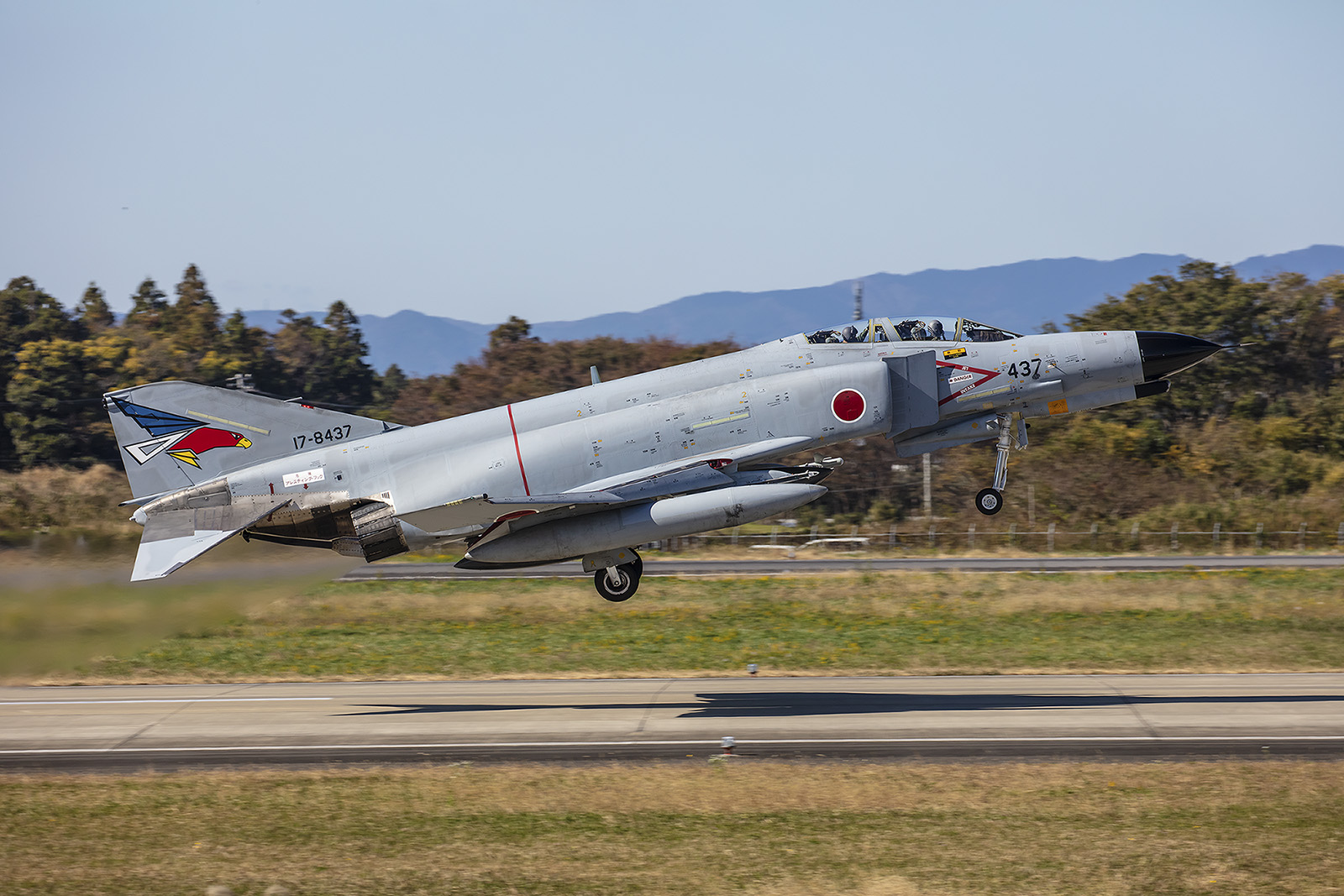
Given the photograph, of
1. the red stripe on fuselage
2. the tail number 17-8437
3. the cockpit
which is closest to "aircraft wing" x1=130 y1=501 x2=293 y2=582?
the tail number 17-8437

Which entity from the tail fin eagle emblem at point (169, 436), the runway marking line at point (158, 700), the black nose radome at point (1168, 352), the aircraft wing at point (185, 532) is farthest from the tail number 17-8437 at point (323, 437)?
the black nose radome at point (1168, 352)

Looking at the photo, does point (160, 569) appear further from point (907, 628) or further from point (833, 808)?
point (907, 628)

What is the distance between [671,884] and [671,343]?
161 ft

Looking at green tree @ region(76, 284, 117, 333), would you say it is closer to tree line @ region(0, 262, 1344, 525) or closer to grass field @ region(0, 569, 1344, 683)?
tree line @ region(0, 262, 1344, 525)

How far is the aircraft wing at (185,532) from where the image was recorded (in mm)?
19578

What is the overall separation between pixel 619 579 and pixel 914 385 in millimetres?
6661

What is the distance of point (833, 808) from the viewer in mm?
16953

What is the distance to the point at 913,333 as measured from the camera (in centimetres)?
2077

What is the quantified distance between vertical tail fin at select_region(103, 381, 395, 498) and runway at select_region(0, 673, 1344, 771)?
16.7 feet

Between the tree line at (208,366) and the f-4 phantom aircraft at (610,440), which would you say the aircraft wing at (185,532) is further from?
the tree line at (208,366)

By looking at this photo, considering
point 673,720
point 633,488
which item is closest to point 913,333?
point 633,488

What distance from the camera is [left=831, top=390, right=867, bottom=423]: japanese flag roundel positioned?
20094mm

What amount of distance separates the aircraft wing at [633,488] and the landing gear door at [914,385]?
181cm

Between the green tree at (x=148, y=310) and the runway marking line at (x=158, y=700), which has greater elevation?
the green tree at (x=148, y=310)
